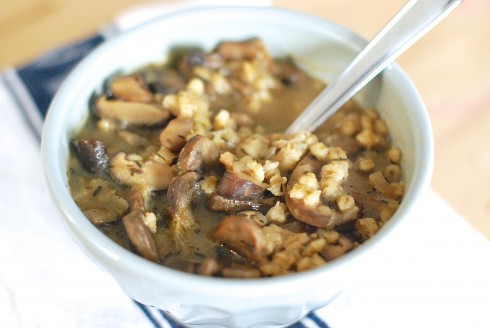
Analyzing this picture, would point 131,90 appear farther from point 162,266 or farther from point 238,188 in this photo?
point 162,266

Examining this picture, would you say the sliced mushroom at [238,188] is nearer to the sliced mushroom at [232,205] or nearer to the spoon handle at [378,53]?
the sliced mushroom at [232,205]

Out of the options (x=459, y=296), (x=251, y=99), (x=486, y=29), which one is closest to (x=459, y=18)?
(x=486, y=29)

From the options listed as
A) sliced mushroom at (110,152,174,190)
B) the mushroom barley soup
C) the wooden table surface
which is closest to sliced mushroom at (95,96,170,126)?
the mushroom barley soup

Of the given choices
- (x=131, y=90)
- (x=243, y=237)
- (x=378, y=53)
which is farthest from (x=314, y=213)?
(x=131, y=90)

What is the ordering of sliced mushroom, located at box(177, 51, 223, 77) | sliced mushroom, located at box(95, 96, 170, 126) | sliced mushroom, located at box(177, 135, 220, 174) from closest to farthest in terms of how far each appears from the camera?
sliced mushroom, located at box(177, 135, 220, 174), sliced mushroom, located at box(95, 96, 170, 126), sliced mushroom, located at box(177, 51, 223, 77)

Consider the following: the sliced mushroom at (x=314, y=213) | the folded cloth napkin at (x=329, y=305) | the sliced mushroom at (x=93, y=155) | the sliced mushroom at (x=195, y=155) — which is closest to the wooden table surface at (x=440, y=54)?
the folded cloth napkin at (x=329, y=305)

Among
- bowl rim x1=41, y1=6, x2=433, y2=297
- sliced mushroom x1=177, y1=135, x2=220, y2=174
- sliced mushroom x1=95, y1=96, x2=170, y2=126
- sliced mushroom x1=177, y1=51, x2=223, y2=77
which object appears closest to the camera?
bowl rim x1=41, y1=6, x2=433, y2=297

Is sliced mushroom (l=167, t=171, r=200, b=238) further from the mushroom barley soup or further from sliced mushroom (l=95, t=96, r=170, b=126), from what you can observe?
sliced mushroom (l=95, t=96, r=170, b=126)
